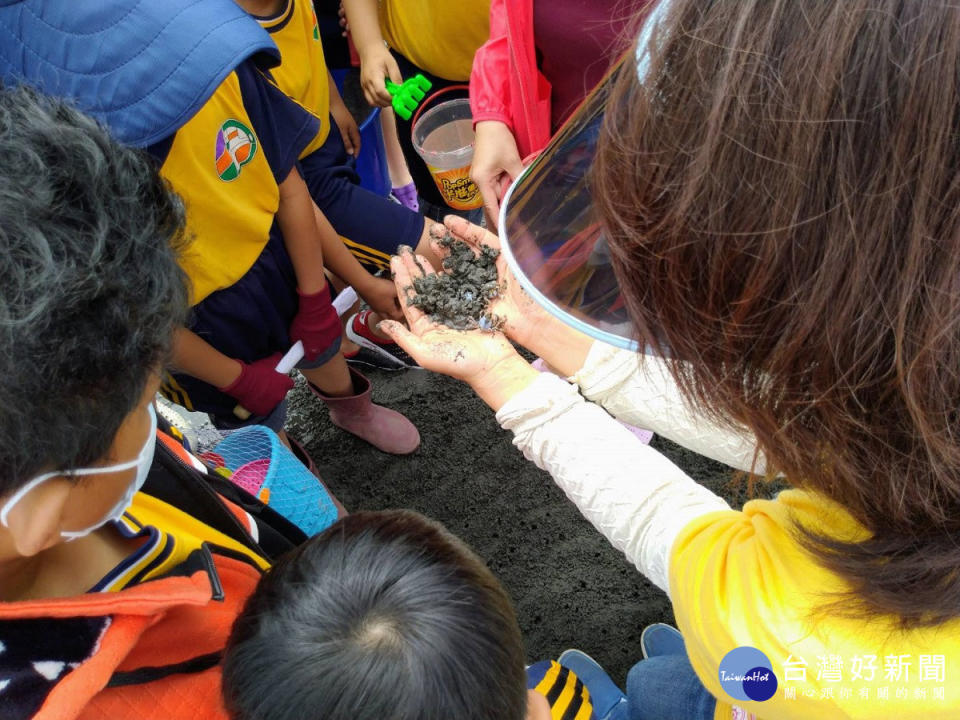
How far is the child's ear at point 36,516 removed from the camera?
2.47ft

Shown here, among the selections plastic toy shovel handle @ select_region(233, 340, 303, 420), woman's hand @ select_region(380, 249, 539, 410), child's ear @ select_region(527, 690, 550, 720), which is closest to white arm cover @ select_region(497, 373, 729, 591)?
woman's hand @ select_region(380, 249, 539, 410)

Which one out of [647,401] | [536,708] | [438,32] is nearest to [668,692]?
[536,708]

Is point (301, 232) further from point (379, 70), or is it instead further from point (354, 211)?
point (379, 70)

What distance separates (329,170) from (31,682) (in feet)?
5.48

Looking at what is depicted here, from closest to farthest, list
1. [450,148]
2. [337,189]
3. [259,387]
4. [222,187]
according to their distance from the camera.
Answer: [222,187] → [259,387] → [337,189] → [450,148]

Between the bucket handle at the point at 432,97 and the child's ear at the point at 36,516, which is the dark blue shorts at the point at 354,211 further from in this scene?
the child's ear at the point at 36,516

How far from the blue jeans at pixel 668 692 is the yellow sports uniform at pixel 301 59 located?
163cm

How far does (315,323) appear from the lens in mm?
1941

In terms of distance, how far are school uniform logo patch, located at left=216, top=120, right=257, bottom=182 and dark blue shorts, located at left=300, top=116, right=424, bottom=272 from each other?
1.54ft

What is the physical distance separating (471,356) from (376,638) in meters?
0.77

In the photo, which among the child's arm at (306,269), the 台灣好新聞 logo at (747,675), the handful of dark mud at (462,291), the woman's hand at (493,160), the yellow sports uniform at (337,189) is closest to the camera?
the 台灣好新聞 logo at (747,675)

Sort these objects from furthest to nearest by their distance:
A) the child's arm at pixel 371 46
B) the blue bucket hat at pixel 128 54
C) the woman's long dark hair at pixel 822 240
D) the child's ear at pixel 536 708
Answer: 1. the child's arm at pixel 371 46
2. the blue bucket hat at pixel 128 54
3. the child's ear at pixel 536 708
4. the woman's long dark hair at pixel 822 240

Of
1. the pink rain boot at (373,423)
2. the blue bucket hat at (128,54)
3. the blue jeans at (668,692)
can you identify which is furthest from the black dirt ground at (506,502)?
the blue bucket hat at (128,54)

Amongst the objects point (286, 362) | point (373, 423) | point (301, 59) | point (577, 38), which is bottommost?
point (373, 423)
